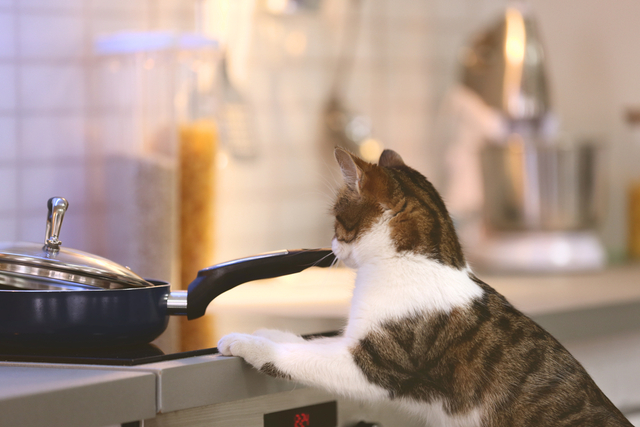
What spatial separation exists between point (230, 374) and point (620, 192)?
1.68 m

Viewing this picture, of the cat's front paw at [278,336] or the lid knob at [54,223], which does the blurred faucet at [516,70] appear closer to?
the cat's front paw at [278,336]

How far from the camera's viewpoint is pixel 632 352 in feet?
4.22

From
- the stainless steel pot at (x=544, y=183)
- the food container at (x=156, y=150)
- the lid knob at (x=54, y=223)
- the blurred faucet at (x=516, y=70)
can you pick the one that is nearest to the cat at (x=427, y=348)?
the lid knob at (x=54, y=223)

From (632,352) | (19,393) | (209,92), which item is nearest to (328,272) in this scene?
(209,92)

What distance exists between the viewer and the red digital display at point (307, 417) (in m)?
0.80

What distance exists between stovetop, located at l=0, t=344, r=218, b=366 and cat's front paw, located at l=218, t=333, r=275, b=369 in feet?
0.09

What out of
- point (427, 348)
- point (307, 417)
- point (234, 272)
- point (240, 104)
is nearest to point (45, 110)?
point (240, 104)

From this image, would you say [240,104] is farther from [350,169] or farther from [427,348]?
[427,348]

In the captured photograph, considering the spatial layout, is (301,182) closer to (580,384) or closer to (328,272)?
(328,272)

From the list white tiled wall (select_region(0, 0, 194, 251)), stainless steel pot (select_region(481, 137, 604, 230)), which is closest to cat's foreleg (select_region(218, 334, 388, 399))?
white tiled wall (select_region(0, 0, 194, 251))

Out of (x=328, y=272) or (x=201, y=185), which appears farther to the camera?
(x=328, y=272)

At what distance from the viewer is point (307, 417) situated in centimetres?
83

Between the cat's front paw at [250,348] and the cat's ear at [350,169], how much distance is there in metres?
0.21

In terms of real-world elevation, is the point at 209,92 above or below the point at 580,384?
above
